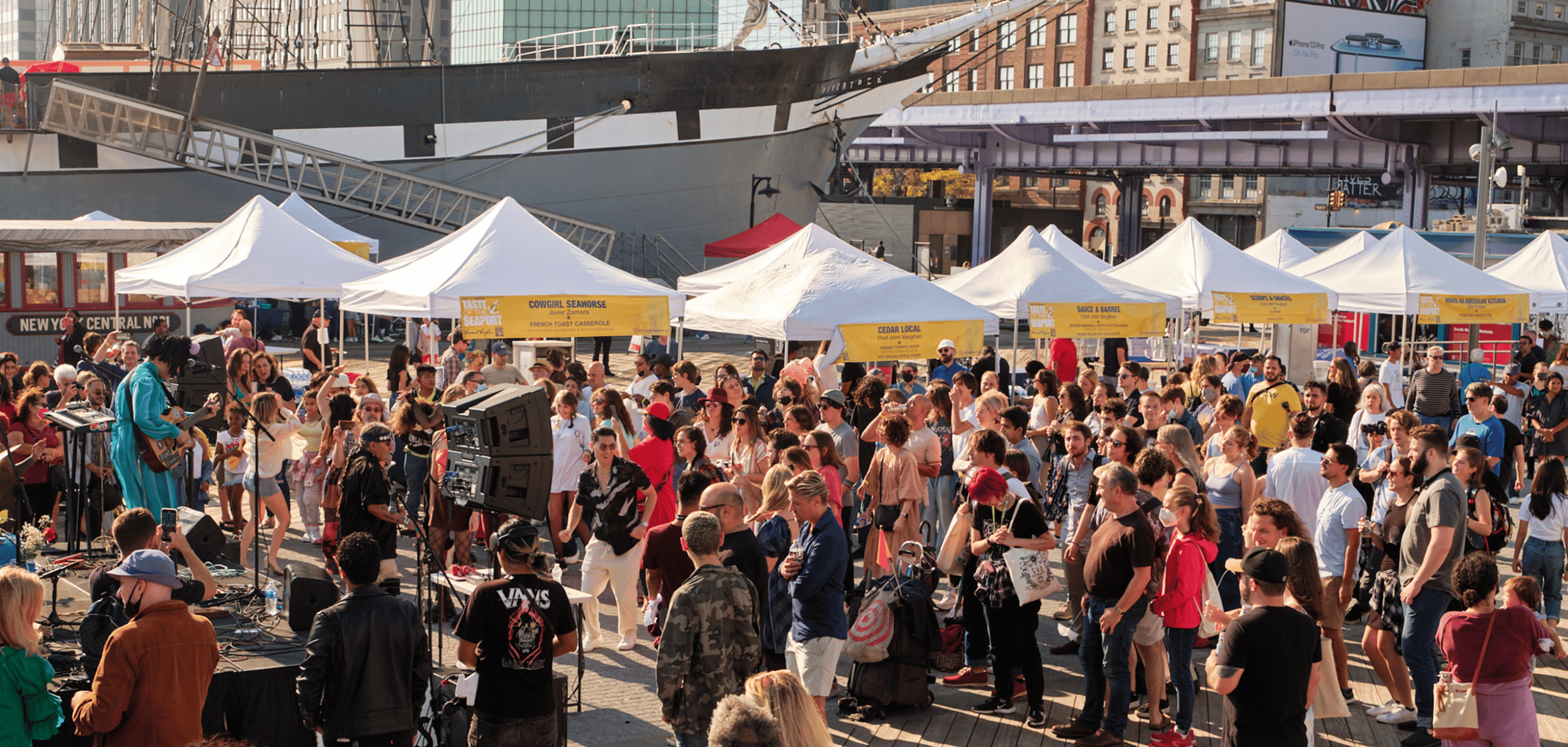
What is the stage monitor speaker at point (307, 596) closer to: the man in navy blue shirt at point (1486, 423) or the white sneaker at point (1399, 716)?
the white sneaker at point (1399, 716)

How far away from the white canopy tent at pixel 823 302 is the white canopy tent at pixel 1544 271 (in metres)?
12.4

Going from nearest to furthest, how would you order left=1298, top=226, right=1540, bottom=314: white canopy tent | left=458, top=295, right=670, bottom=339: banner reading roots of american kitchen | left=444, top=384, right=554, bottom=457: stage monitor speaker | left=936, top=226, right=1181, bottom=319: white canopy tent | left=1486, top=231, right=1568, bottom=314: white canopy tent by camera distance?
left=444, top=384, right=554, bottom=457: stage monitor speaker, left=458, top=295, right=670, bottom=339: banner reading roots of american kitchen, left=936, top=226, right=1181, bottom=319: white canopy tent, left=1298, top=226, right=1540, bottom=314: white canopy tent, left=1486, top=231, right=1568, bottom=314: white canopy tent

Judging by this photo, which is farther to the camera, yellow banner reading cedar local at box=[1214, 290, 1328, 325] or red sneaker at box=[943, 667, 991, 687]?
yellow banner reading cedar local at box=[1214, 290, 1328, 325]

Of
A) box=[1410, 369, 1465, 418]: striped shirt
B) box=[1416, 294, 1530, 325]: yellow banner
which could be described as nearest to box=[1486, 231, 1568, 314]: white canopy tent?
box=[1416, 294, 1530, 325]: yellow banner

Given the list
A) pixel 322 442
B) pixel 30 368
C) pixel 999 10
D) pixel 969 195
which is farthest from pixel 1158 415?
pixel 969 195

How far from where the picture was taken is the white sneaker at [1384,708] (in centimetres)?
774

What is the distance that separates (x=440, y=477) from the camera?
988cm

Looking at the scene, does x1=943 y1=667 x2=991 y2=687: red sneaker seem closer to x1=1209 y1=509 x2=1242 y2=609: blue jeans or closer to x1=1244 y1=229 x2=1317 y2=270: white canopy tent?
x1=1209 y1=509 x2=1242 y2=609: blue jeans

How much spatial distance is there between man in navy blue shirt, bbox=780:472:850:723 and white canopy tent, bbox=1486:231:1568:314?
1894cm

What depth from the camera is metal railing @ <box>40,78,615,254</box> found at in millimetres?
31719

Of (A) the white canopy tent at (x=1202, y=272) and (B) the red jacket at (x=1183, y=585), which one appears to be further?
(A) the white canopy tent at (x=1202, y=272)

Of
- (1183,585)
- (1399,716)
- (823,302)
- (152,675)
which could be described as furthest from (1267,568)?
(823,302)

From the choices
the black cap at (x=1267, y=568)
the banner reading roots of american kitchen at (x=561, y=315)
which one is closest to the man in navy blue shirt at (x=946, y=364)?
the banner reading roots of american kitchen at (x=561, y=315)

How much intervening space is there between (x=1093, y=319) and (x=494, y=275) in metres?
7.19
